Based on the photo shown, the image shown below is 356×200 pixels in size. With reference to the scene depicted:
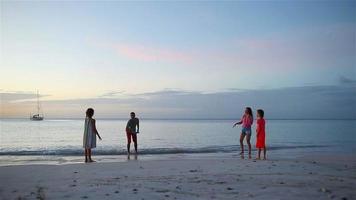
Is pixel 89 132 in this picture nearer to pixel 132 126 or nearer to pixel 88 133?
pixel 88 133

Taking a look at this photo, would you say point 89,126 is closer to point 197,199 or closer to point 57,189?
point 57,189

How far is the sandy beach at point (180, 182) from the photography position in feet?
24.1

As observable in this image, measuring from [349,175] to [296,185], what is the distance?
2.96m

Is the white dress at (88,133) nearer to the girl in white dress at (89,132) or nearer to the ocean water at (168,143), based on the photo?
the girl in white dress at (89,132)

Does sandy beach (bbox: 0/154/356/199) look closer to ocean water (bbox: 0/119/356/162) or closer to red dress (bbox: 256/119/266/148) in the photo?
red dress (bbox: 256/119/266/148)

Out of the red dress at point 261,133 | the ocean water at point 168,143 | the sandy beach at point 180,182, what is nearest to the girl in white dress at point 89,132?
the sandy beach at point 180,182

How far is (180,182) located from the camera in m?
8.76

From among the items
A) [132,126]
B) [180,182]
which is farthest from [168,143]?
[180,182]

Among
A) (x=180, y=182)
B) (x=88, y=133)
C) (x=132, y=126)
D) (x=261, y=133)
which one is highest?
(x=132, y=126)

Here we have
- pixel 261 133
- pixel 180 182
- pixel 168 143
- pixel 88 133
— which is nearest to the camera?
pixel 180 182

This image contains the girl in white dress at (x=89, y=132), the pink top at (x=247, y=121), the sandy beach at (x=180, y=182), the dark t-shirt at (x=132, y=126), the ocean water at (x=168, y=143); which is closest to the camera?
the sandy beach at (x=180, y=182)

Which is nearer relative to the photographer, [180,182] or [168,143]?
[180,182]

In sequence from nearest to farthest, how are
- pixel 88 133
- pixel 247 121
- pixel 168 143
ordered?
pixel 88 133 → pixel 247 121 → pixel 168 143

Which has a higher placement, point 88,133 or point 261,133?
Result: point 88,133
